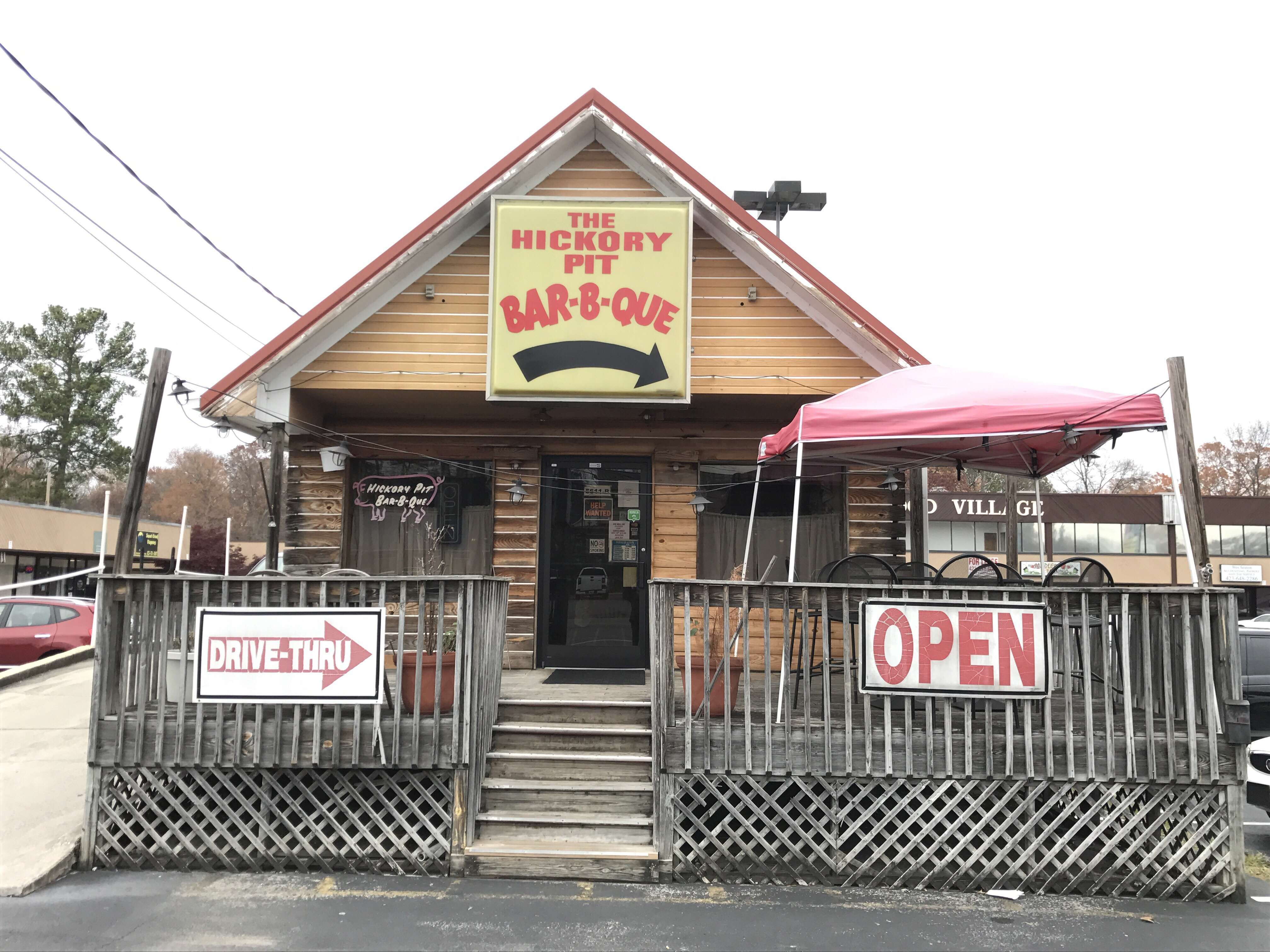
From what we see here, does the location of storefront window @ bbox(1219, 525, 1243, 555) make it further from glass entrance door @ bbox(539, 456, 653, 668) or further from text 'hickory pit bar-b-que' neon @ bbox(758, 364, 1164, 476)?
glass entrance door @ bbox(539, 456, 653, 668)

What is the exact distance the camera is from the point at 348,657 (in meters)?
5.52

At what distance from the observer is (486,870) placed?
539 centimetres

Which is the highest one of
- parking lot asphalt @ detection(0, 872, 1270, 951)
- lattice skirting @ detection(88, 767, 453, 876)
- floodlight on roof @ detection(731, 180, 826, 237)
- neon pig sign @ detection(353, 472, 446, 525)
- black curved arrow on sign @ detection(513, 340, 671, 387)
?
floodlight on roof @ detection(731, 180, 826, 237)

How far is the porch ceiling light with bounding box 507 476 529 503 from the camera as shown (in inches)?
346

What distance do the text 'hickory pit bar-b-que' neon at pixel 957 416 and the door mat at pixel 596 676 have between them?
2.40 m

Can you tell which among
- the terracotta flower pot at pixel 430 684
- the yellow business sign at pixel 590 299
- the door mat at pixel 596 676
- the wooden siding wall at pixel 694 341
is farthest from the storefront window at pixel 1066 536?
Answer: the terracotta flower pot at pixel 430 684

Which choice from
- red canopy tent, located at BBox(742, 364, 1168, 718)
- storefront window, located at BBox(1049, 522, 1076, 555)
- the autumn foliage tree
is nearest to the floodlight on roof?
red canopy tent, located at BBox(742, 364, 1168, 718)

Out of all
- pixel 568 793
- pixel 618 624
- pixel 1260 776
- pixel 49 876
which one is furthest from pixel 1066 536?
pixel 49 876

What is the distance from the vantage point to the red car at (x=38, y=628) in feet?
45.7

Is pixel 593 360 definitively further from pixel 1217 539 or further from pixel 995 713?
pixel 1217 539

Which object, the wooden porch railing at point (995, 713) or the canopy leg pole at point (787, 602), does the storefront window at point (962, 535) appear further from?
the canopy leg pole at point (787, 602)

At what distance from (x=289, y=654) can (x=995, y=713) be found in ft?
14.7

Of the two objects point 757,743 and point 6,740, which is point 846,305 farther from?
point 6,740

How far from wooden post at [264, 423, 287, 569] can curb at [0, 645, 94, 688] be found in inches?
183
